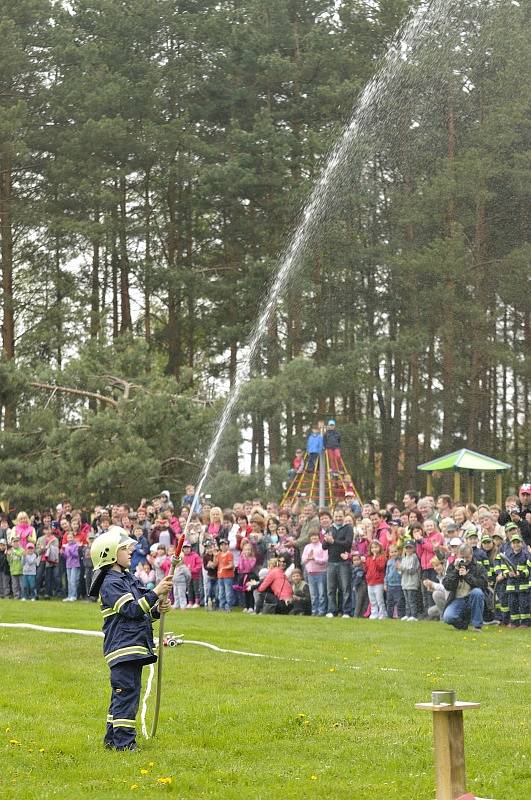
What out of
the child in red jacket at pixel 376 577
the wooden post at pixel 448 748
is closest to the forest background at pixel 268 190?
the child in red jacket at pixel 376 577

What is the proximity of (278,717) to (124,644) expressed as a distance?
2267mm

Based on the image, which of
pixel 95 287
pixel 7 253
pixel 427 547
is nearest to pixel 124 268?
pixel 95 287

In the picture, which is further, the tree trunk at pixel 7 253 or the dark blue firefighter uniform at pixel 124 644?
the tree trunk at pixel 7 253

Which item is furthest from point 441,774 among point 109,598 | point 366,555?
point 366,555

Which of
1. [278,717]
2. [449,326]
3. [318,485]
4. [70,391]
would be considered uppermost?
[449,326]

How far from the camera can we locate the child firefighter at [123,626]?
9.81 metres

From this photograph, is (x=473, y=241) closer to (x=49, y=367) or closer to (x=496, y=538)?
(x=49, y=367)

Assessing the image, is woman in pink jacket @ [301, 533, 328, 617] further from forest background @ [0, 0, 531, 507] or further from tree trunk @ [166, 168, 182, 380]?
tree trunk @ [166, 168, 182, 380]

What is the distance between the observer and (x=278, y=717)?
1140 centimetres

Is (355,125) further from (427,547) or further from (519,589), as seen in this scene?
(519,589)

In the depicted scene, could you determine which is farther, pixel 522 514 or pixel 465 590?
pixel 522 514

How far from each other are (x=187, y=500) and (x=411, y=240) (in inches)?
845

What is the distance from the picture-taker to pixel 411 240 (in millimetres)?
46969

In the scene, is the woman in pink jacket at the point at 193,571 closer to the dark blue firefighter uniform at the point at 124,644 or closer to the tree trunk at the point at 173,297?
the dark blue firefighter uniform at the point at 124,644
